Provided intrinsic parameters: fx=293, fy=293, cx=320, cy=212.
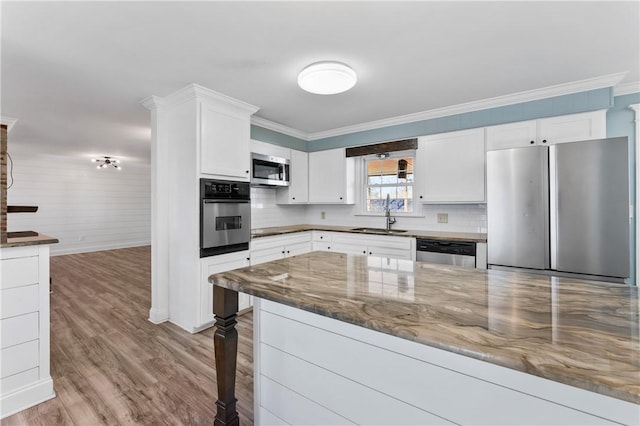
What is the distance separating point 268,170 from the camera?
384 cm

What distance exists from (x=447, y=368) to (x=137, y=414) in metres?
1.85

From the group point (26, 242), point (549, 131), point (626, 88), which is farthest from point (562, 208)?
point (26, 242)

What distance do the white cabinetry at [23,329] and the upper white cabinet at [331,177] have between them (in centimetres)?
315

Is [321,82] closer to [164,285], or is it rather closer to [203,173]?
[203,173]

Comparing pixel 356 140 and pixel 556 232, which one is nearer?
pixel 556 232

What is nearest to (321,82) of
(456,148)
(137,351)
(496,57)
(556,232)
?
(496,57)

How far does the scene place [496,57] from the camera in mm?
2254

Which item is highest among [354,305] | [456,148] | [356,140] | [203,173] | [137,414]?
[356,140]

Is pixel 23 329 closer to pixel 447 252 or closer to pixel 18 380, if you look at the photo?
pixel 18 380

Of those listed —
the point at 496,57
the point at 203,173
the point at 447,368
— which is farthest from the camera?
the point at 203,173

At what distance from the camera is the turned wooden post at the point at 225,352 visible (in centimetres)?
145

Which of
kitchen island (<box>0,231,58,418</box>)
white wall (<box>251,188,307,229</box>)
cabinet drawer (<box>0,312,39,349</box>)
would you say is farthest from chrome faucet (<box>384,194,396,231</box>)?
cabinet drawer (<box>0,312,39,349</box>)

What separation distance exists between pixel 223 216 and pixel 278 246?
911mm

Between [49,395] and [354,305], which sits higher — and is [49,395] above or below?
below
